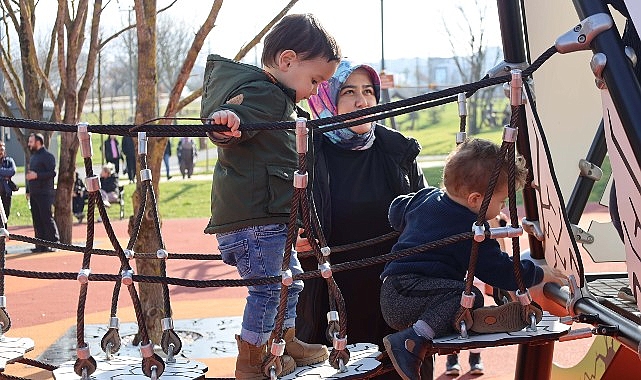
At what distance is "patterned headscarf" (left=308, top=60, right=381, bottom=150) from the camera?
360 cm

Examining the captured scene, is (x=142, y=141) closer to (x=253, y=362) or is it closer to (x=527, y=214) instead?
(x=253, y=362)

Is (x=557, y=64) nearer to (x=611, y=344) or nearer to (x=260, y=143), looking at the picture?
(x=611, y=344)

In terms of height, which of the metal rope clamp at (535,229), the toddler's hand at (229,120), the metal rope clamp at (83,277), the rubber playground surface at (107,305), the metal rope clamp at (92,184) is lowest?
the rubber playground surface at (107,305)

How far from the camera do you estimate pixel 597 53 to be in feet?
7.48

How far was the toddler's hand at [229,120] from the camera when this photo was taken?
8.09 ft

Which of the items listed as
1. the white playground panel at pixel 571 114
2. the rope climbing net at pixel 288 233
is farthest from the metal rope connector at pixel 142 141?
the white playground panel at pixel 571 114

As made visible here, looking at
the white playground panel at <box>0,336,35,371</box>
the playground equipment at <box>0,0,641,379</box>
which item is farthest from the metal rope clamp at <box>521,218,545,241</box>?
the white playground panel at <box>0,336,35,371</box>

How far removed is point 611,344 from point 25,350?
2525mm

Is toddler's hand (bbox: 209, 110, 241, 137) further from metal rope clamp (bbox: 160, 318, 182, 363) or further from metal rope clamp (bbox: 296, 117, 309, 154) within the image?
metal rope clamp (bbox: 160, 318, 182, 363)

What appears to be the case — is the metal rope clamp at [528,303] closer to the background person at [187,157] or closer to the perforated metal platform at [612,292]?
the perforated metal platform at [612,292]

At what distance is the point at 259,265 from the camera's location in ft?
9.18

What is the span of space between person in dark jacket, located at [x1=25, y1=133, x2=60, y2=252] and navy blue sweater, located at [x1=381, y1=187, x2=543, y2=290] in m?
10.4

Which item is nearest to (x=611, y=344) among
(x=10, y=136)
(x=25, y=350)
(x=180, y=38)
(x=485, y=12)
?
(x=25, y=350)

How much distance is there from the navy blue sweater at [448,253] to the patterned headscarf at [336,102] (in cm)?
70
